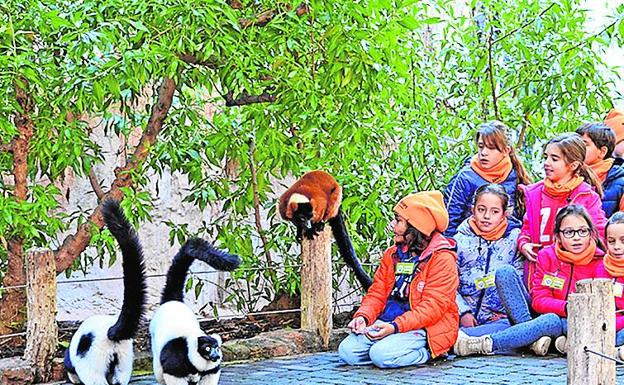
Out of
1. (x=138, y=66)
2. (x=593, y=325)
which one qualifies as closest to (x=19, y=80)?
(x=138, y=66)

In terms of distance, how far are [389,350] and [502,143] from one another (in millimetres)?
1791

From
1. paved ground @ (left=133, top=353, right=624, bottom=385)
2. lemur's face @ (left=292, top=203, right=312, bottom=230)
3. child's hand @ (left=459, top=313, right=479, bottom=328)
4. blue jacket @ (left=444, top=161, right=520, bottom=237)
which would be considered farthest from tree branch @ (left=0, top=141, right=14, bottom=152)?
child's hand @ (left=459, top=313, right=479, bottom=328)

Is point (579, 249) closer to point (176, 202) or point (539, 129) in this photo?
point (539, 129)

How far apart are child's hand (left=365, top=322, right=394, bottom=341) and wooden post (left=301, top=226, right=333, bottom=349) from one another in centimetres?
104

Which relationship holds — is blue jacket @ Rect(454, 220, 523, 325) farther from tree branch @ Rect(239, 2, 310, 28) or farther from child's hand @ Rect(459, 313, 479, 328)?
tree branch @ Rect(239, 2, 310, 28)

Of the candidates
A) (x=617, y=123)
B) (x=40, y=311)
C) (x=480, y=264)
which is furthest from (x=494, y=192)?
(x=40, y=311)

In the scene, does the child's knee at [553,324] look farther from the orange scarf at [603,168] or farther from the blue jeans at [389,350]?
the orange scarf at [603,168]

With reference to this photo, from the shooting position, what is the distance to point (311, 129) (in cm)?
668

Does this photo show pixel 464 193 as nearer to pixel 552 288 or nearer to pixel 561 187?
pixel 561 187

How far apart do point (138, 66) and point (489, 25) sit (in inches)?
138

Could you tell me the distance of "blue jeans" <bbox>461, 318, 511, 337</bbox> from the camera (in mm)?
6625

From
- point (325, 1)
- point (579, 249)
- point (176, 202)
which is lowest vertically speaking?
point (579, 249)

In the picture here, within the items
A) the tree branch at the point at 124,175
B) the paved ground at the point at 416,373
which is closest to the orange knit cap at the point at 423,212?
the paved ground at the point at 416,373

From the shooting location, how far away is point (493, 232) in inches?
266
